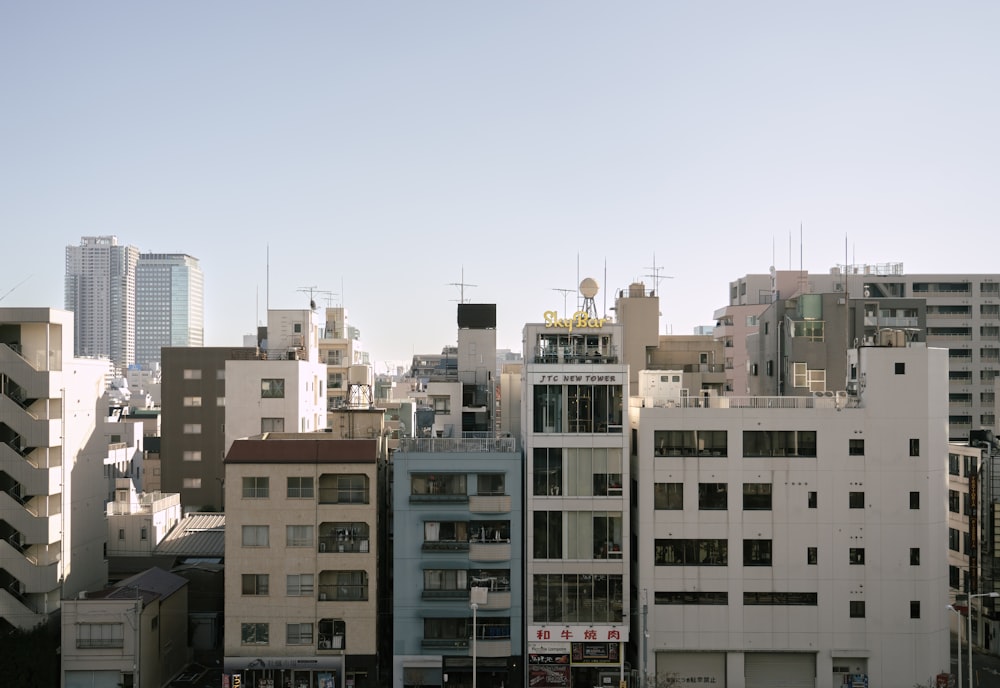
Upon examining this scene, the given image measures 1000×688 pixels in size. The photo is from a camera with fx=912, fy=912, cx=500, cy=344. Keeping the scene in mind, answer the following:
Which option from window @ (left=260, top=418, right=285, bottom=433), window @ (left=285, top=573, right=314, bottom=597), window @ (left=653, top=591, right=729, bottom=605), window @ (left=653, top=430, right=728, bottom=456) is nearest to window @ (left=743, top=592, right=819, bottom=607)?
window @ (left=653, top=591, right=729, bottom=605)

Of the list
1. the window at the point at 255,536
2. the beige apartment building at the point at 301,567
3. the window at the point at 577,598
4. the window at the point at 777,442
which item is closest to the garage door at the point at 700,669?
the window at the point at 577,598

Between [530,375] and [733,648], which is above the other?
[530,375]

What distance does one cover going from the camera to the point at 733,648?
189ft

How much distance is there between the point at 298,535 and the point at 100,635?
13275mm

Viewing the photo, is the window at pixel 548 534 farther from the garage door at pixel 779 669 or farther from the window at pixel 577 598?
the garage door at pixel 779 669

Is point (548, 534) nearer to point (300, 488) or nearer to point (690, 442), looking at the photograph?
point (690, 442)

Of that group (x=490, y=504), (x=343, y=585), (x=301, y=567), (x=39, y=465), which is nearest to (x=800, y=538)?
(x=490, y=504)

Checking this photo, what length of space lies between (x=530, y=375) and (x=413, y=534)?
12.6 m

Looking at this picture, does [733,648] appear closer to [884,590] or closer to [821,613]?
[821,613]

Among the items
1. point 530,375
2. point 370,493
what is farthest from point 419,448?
point 530,375

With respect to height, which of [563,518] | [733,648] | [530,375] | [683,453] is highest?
[530,375]

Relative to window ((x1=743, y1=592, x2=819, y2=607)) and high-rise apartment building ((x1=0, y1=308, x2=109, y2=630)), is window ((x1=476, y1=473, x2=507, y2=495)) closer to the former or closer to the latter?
window ((x1=743, y1=592, x2=819, y2=607))

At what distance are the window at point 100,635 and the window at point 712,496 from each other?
37.1 meters

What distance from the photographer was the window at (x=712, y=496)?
5812cm
